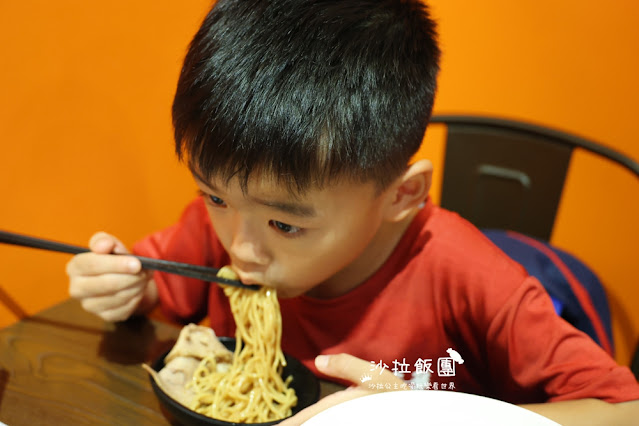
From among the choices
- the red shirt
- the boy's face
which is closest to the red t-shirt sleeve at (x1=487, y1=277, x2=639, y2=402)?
the red shirt

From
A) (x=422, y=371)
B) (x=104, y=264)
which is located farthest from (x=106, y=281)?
(x=422, y=371)

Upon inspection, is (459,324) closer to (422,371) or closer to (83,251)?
(422,371)

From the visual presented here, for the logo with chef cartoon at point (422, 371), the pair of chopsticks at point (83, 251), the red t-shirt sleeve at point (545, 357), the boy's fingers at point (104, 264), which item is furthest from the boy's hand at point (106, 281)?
the red t-shirt sleeve at point (545, 357)

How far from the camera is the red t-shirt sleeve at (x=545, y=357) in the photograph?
761 mm

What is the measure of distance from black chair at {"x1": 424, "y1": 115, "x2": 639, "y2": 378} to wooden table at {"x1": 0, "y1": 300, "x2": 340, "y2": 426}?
83 centimetres

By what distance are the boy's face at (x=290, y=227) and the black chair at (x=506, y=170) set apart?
2.10 ft

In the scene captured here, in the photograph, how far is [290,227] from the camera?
0.71 metres

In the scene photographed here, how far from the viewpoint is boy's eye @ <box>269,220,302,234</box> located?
701 mm

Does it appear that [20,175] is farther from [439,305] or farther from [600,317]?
[600,317]

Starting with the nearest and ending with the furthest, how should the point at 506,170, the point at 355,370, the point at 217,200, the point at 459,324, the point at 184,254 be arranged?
1. the point at 355,370
2. the point at 217,200
3. the point at 459,324
4. the point at 184,254
5. the point at 506,170

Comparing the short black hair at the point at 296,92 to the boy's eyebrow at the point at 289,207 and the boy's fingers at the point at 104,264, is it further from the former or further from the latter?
the boy's fingers at the point at 104,264

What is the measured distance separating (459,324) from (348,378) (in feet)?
0.92

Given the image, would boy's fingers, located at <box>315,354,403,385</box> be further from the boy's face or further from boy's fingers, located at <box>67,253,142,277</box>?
boy's fingers, located at <box>67,253,142,277</box>

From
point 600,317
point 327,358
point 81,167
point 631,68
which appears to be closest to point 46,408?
point 327,358
